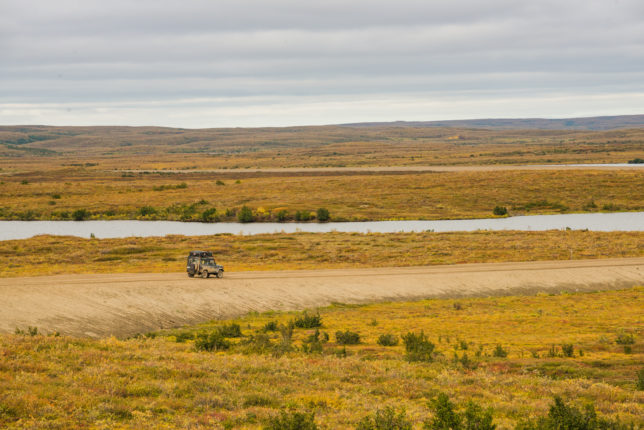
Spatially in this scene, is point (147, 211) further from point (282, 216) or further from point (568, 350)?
point (568, 350)

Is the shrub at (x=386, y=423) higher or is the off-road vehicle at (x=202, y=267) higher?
the shrub at (x=386, y=423)

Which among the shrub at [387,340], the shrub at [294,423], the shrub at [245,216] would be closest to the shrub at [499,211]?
the shrub at [245,216]

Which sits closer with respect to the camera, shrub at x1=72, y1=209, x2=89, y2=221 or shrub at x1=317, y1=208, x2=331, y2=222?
shrub at x1=317, y1=208, x2=331, y2=222

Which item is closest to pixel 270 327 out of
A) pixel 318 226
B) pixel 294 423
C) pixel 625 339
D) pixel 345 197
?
pixel 625 339

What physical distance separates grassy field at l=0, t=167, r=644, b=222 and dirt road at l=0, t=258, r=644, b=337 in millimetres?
37085

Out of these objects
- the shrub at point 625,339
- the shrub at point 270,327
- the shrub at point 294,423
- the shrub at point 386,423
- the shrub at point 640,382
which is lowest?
the shrub at point 270,327

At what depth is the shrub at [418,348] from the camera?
20900 millimetres

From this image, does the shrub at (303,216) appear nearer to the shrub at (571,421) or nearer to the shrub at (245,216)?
the shrub at (245,216)

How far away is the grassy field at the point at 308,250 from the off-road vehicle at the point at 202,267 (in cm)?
416

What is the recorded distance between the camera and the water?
66.2 metres

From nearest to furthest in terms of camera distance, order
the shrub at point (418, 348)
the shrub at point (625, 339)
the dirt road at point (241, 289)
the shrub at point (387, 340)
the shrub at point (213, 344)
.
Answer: the shrub at point (418, 348), the shrub at point (213, 344), the shrub at point (625, 339), the shrub at point (387, 340), the dirt road at point (241, 289)

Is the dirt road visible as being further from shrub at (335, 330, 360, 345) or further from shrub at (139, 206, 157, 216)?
shrub at (139, 206, 157, 216)

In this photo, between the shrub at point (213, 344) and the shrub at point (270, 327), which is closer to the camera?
the shrub at point (213, 344)

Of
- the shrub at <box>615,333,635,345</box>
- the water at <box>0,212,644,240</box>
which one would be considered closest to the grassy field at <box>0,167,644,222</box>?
the water at <box>0,212,644,240</box>
